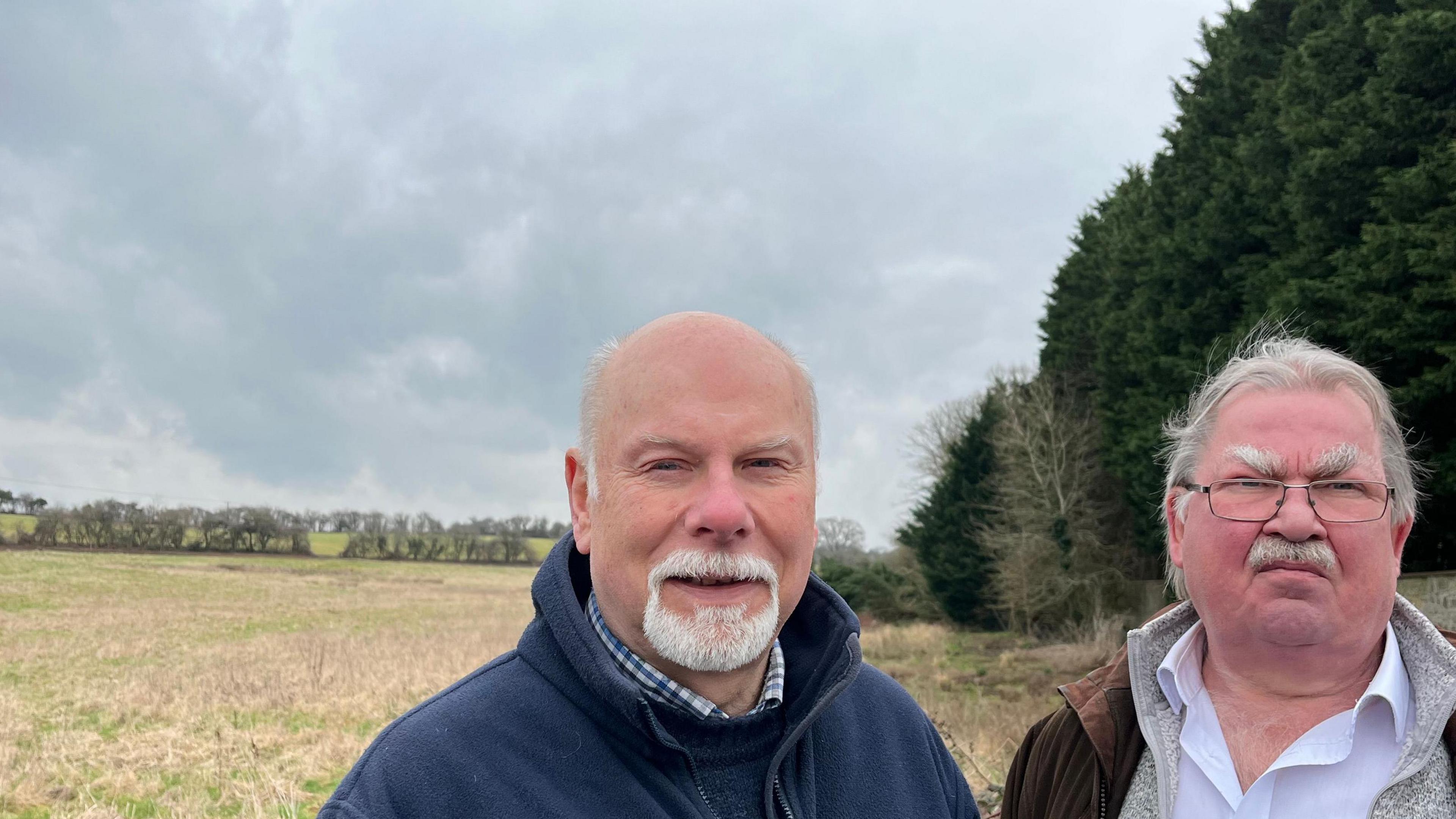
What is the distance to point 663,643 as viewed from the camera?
6.54ft

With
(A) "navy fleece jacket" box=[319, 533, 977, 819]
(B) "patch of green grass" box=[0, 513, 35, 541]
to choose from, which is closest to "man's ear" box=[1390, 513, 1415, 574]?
A: (A) "navy fleece jacket" box=[319, 533, 977, 819]

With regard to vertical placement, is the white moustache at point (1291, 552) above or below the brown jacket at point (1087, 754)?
above

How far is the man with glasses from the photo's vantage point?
97.3 inches

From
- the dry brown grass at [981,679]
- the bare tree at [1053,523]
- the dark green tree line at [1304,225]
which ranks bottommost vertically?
the dry brown grass at [981,679]

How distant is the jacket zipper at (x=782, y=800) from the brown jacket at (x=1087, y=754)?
113 centimetres

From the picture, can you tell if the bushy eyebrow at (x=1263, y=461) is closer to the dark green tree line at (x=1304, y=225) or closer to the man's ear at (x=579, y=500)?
the man's ear at (x=579, y=500)

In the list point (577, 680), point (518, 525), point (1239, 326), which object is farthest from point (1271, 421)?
point (518, 525)

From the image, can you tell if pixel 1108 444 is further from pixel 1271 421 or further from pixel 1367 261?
pixel 1271 421

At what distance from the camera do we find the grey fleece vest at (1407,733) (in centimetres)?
239

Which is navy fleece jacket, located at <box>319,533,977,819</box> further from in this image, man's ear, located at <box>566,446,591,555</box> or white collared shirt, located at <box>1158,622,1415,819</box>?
white collared shirt, located at <box>1158,622,1415,819</box>

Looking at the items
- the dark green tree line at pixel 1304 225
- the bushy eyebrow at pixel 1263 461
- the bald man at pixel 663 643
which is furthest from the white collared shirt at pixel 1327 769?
the dark green tree line at pixel 1304 225

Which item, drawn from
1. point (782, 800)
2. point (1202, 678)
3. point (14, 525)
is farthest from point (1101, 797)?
point (14, 525)

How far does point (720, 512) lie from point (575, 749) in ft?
1.91

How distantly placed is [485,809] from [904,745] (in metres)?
1.15
